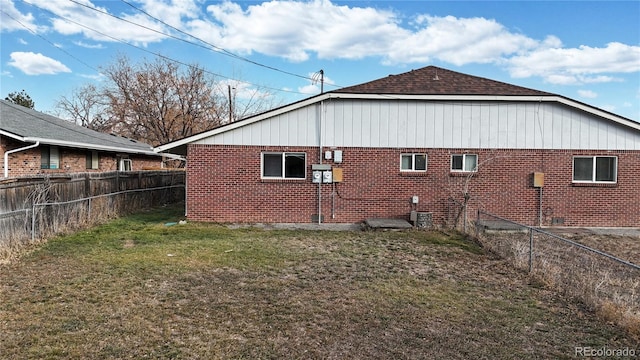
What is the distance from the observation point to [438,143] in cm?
1191

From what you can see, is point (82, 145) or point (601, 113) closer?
point (601, 113)

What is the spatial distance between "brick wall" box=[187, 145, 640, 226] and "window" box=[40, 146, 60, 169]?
6.95m

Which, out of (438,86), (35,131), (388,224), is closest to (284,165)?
(388,224)

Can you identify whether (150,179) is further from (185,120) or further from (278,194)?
(185,120)

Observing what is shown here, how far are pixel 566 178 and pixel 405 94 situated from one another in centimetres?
538

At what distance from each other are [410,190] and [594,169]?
548cm

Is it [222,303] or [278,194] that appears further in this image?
[278,194]

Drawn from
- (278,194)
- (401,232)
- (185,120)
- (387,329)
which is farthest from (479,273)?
(185,120)

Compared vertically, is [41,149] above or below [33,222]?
above

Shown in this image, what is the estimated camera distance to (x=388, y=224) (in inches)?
436

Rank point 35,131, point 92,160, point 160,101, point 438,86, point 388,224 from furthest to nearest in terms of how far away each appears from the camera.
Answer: point 160,101
point 92,160
point 35,131
point 438,86
point 388,224

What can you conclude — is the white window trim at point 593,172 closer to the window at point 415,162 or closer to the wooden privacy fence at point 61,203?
the window at point 415,162

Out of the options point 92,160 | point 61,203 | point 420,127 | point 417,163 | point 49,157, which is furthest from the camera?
point 92,160

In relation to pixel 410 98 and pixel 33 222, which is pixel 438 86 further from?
pixel 33 222
